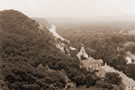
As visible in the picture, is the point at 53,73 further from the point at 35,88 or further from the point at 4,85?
the point at 4,85

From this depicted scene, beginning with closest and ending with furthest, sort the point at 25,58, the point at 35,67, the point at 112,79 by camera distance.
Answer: the point at 112,79 < the point at 35,67 < the point at 25,58

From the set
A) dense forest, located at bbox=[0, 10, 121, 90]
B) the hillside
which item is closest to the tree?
dense forest, located at bbox=[0, 10, 121, 90]

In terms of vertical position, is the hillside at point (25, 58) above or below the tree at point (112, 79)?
above

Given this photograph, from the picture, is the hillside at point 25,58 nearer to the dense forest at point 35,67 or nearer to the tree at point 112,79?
the dense forest at point 35,67

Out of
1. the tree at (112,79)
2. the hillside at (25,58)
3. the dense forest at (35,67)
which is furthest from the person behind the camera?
the tree at (112,79)

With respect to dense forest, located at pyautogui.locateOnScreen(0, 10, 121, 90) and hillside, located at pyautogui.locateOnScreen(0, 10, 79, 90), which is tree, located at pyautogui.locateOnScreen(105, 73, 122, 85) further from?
hillside, located at pyautogui.locateOnScreen(0, 10, 79, 90)

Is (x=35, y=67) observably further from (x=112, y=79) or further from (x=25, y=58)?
(x=112, y=79)

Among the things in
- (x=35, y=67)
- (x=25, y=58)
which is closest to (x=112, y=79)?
(x=35, y=67)

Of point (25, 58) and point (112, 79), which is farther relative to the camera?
point (25, 58)

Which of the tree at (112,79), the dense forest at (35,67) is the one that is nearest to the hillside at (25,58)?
the dense forest at (35,67)
